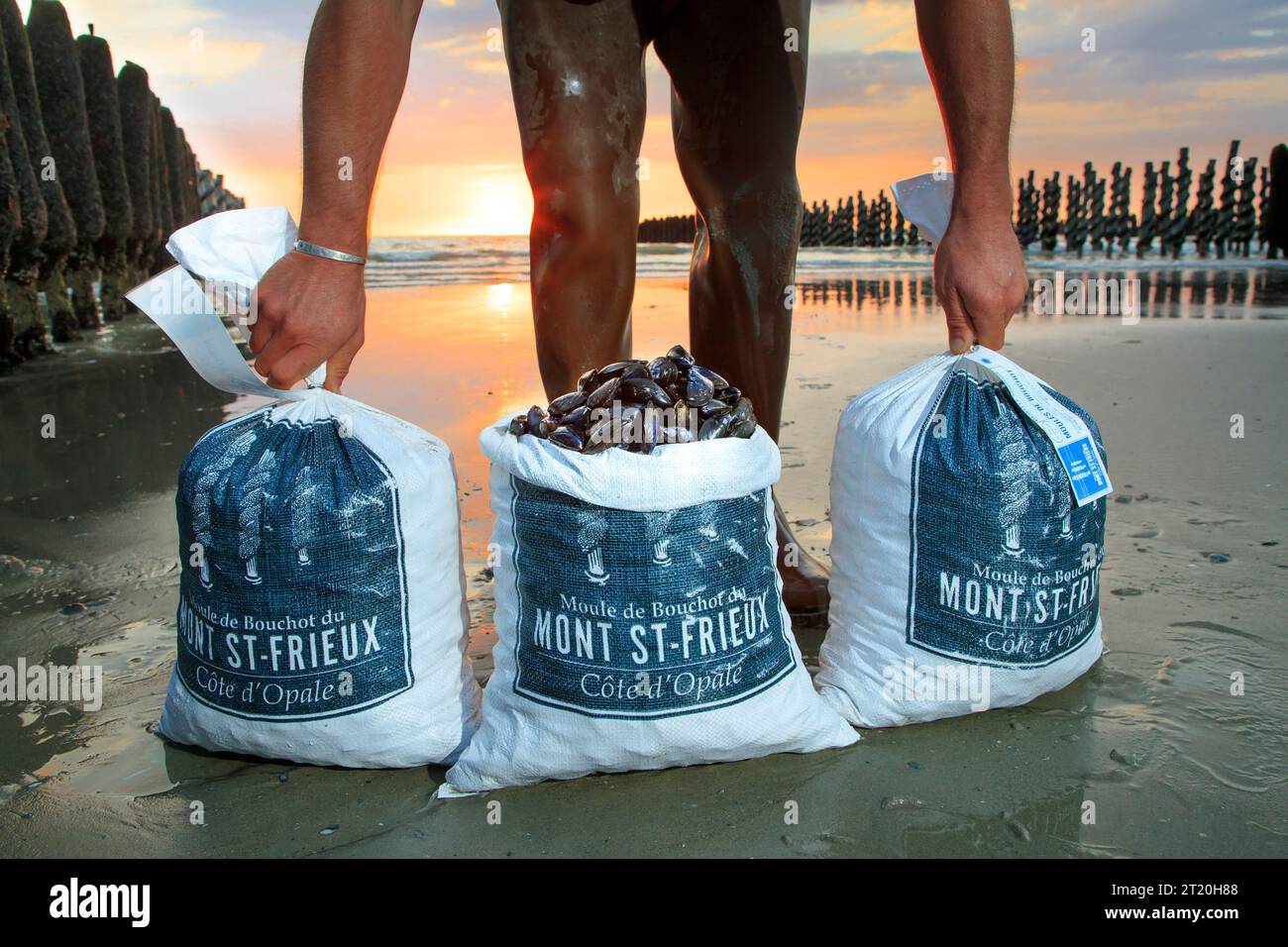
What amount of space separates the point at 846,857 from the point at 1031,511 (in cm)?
68

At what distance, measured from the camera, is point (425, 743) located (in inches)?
63.8

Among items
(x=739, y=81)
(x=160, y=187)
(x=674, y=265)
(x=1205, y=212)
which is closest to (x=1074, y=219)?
(x=1205, y=212)

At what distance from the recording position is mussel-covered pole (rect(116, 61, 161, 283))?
14.0m

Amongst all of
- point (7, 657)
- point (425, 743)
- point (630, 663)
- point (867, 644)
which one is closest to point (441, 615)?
point (425, 743)

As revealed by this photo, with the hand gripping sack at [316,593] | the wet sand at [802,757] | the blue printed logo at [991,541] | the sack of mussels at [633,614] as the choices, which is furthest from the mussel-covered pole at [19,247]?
the blue printed logo at [991,541]

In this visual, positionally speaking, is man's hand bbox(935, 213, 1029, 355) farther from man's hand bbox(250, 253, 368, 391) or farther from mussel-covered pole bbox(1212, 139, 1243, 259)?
mussel-covered pole bbox(1212, 139, 1243, 259)

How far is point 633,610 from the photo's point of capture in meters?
1.52

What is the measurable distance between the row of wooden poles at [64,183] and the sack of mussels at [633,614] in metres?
5.90

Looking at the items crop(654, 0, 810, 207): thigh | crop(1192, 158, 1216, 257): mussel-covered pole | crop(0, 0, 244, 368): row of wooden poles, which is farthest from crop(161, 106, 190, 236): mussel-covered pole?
crop(1192, 158, 1216, 257): mussel-covered pole

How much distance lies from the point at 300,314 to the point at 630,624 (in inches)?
29.2

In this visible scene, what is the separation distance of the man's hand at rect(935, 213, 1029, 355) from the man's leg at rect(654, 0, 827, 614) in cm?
65

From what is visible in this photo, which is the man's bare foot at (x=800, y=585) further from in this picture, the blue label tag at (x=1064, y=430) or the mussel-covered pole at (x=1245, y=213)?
the mussel-covered pole at (x=1245, y=213)

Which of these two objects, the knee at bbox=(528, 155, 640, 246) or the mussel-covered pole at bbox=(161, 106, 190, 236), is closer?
the knee at bbox=(528, 155, 640, 246)

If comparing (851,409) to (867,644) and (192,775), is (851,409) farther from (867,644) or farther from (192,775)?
(192,775)
